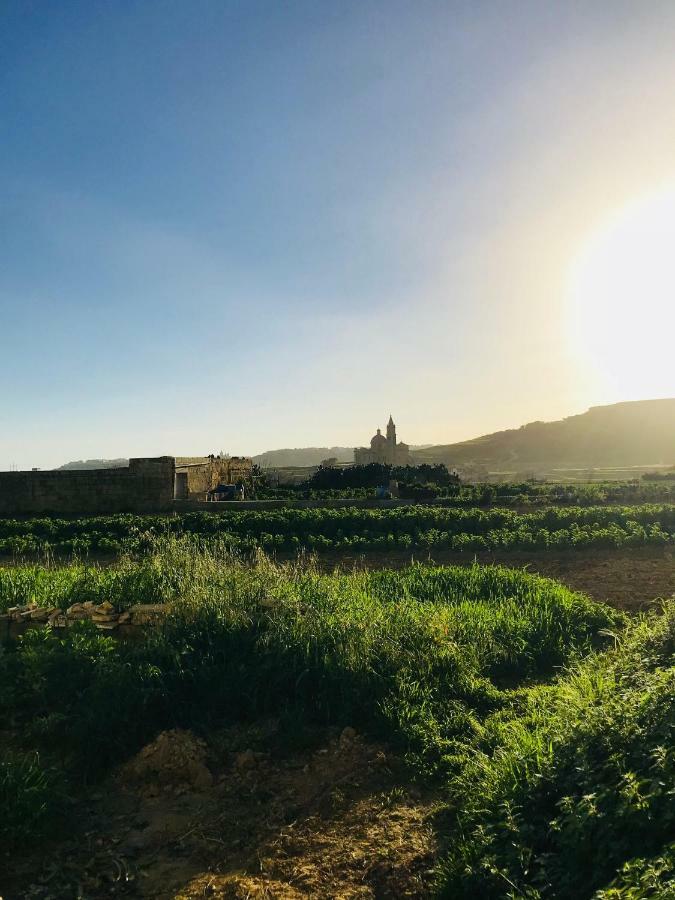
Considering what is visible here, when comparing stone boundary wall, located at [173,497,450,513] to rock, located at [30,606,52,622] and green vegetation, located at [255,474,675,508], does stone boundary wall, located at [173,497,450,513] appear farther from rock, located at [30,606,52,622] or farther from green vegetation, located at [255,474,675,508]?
rock, located at [30,606,52,622]

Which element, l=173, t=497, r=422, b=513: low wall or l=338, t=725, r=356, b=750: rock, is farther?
l=173, t=497, r=422, b=513: low wall

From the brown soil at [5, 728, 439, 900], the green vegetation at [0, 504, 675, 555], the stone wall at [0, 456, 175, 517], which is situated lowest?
the brown soil at [5, 728, 439, 900]

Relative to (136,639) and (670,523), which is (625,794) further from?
(670,523)

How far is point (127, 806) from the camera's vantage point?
400 cm

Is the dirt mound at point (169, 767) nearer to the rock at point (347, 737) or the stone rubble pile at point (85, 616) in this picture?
the rock at point (347, 737)

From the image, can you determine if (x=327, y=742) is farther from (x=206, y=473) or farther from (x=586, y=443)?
(x=586, y=443)

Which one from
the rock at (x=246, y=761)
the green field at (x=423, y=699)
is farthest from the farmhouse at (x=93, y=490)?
the rock at (x=246, y=761)

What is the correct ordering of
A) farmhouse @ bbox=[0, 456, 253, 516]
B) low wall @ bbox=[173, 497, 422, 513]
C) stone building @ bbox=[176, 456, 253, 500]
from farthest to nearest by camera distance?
stone building @ bbox=[176, 456, 253, 500] → farmhouse @ bbox=[0, 456, 253, 516] → low wall @ bbox=[173, 497, 422, 513]

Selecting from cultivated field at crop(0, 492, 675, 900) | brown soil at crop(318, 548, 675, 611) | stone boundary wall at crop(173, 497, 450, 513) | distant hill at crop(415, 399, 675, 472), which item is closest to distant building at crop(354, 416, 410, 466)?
distant hill at crop(415, 399, 675, 472)

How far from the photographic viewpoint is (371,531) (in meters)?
14.7

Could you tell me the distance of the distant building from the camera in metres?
45.7

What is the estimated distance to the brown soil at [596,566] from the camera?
8.93m

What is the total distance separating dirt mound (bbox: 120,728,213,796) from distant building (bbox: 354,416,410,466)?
40.2 m

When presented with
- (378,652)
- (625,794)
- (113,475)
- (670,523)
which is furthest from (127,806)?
(113,475)
